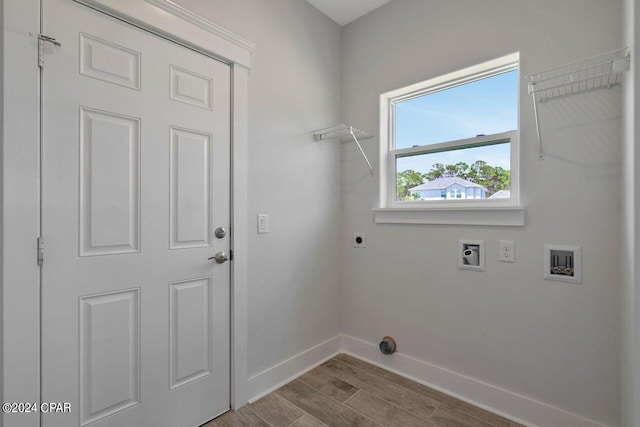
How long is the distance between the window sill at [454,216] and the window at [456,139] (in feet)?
0.21

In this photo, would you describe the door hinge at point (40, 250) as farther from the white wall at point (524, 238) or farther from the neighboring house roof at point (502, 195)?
the neighboring house roof at point (502, 195)

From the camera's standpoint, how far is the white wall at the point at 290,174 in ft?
6.21

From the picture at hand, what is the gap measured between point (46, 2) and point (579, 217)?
8.28 ft

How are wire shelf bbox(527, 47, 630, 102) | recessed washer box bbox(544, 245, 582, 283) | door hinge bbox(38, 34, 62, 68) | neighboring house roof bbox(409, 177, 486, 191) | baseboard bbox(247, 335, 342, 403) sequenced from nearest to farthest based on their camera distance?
door hinge bbox(38, 34, 62, 68) < wire shelf bbox(527, 47, 630, 102) < recessed washer box bbox(544, 245, 582, 283) < baseboard bbox(247, 335, 342, 403) < neighboring house roof bbox(409, 177, 486, 191)

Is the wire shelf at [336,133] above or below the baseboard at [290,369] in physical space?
above

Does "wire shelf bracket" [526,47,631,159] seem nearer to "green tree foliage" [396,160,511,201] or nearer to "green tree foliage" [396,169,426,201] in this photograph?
"green tree foliage" [396,160,511,201]

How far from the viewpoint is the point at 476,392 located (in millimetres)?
1826

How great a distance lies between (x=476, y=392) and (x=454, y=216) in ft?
3.50

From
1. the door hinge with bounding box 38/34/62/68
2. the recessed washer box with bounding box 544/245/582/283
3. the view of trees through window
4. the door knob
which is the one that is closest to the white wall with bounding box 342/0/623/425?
the recessed washer box with bounding box 544/245/582/283

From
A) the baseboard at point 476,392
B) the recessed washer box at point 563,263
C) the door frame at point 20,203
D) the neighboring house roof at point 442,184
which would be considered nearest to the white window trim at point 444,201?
the neighboring house roof at point 442,184

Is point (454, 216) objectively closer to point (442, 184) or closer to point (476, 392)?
point (442, 184)

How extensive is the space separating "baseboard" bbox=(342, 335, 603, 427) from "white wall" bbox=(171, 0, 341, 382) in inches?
17.4

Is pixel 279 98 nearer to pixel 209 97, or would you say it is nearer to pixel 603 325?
pixel 209 97

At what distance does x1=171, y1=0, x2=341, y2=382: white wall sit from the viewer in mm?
1893
